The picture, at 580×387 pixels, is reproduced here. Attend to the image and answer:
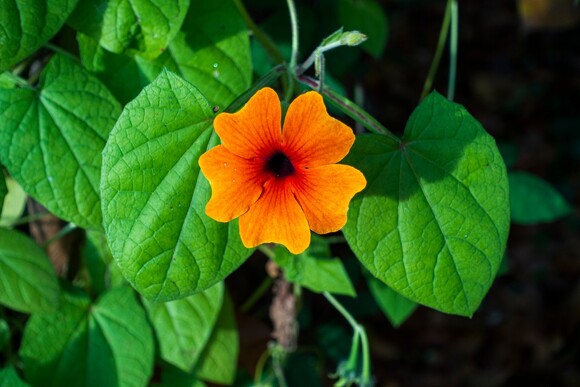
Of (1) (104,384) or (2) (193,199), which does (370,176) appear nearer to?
(2) (193,199)

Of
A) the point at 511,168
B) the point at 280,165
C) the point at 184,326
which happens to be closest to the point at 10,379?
the point at 184,326

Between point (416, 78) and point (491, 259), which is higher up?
A: point (491, 259)

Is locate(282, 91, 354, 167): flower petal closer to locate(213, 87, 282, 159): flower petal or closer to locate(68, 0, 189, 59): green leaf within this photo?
locate(213, 87, 282, 159): flower petal

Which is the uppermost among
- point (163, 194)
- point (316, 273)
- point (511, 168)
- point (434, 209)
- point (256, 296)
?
point (163, 194)

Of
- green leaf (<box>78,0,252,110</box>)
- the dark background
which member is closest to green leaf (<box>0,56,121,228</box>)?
green leaf (<box>78,0,252,110</box>)

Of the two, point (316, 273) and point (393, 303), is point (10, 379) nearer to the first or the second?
point (316, 273)

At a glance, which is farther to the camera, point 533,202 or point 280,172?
point 533,202

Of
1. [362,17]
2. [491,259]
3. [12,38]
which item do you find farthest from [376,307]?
[12,38]
